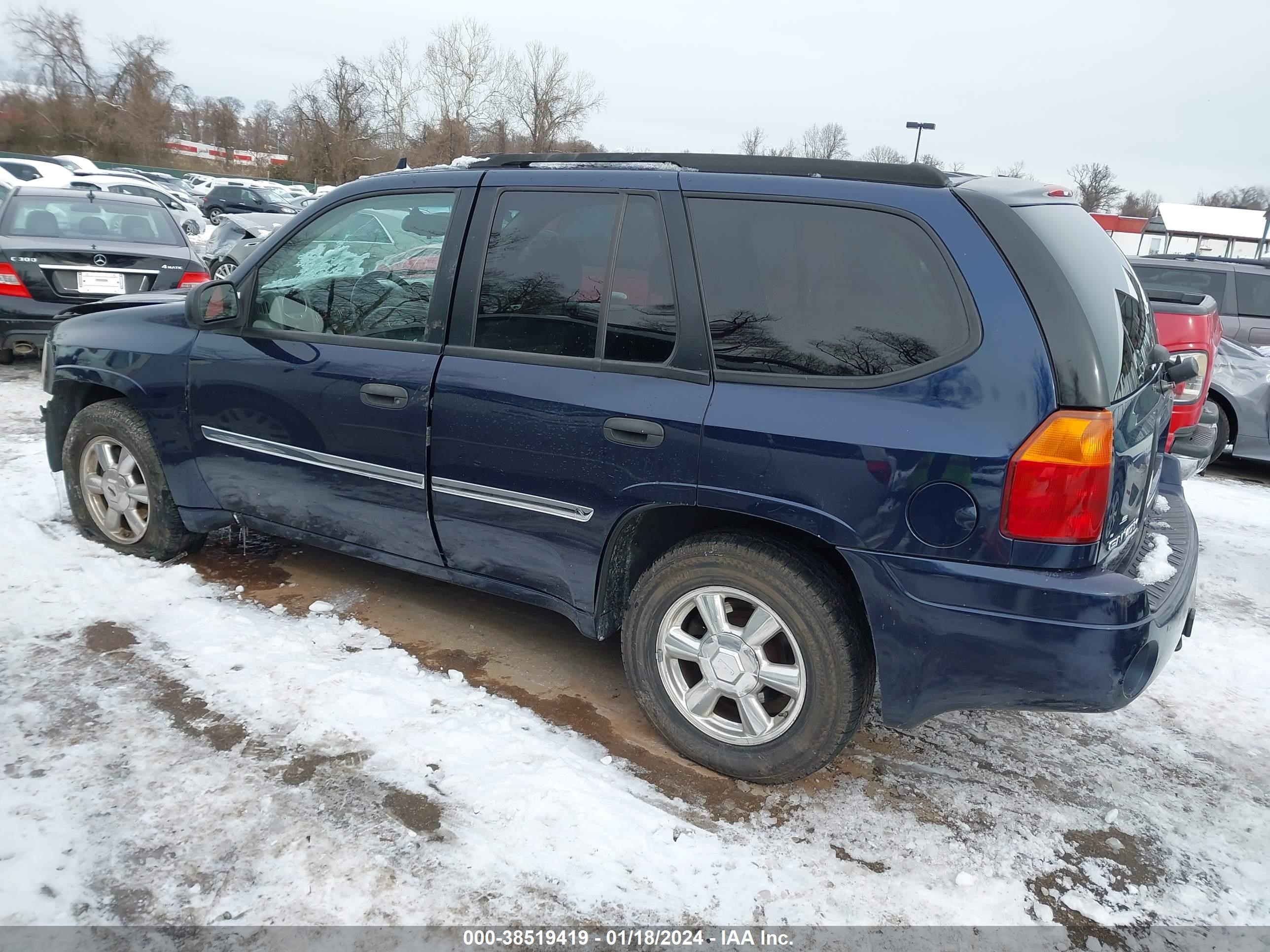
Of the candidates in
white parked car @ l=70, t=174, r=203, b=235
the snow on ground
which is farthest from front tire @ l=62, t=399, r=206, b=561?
white parked car @ l=70, t=174, r=203, b=235

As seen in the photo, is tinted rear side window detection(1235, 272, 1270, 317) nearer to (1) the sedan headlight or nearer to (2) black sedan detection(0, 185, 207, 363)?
(1) the sedan headlight

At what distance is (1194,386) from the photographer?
17.7 feet

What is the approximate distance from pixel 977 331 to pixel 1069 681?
983 mm

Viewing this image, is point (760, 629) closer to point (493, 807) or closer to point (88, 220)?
point (493, 807)

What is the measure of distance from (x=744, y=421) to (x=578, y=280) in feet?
2.72

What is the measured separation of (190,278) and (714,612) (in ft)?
24.6

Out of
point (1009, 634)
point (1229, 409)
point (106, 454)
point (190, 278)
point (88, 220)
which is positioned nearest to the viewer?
point (1009, 634)

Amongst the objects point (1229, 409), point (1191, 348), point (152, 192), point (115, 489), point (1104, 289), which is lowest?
point (115, 489)

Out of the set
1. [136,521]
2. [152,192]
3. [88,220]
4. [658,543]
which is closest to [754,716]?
[658,543]

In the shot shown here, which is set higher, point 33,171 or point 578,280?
point 33,171

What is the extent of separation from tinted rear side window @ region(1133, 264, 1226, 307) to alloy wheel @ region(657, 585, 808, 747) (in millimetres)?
7695

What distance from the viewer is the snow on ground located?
239 centimetres

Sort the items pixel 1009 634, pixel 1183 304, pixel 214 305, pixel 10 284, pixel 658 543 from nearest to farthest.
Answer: pixel 1009 634, pixel 658 543, pixel 214 305, pixel 1183 304, pixel 10 284

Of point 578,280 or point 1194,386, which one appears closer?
point 578,280
